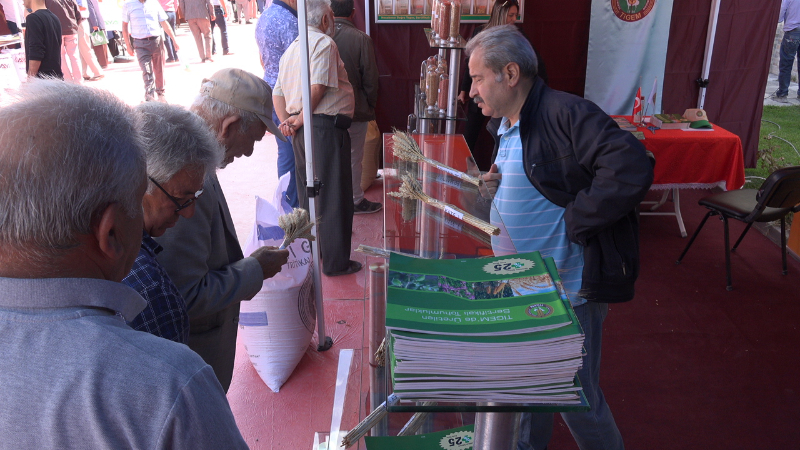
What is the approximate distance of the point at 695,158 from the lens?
447 centimetres

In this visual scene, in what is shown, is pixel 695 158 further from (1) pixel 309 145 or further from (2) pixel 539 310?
(2) pixel 539 310

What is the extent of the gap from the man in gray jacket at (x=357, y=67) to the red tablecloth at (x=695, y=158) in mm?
2338

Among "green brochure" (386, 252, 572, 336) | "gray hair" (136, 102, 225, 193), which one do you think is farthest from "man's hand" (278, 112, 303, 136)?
"green brochure" (386, 252, 572, 336)

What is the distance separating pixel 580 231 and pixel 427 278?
1.04 metres

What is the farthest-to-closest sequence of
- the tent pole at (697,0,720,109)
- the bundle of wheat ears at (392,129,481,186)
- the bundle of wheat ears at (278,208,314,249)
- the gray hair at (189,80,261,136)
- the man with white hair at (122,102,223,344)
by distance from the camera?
the tent pole at (697,0,720,109)
the bundle of wheat ears at (392,129,481,186)
the bundle of wheat ears at (278,208,314,249)
the gray hair at (189,80,261,136)
the man with white hair at (122,102,223,344)

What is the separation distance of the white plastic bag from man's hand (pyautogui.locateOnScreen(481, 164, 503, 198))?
108cm

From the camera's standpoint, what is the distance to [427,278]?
974 mm

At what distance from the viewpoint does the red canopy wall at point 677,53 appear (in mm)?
5703

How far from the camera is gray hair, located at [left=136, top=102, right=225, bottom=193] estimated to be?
1.29 meters

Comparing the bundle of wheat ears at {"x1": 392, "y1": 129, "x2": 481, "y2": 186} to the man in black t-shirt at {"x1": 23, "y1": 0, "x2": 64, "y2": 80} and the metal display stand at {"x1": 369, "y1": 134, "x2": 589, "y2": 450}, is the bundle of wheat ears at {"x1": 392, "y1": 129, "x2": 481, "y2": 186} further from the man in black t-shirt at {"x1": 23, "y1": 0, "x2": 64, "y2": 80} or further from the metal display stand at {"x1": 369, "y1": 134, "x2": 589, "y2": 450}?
the man in black t-shirt at {"x1": 23, "y1": 0, "x2": 64, "y2": 80}

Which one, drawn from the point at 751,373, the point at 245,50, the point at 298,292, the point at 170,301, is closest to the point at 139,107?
the point at 170,301

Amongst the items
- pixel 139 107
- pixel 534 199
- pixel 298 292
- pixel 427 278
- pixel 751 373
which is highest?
pixel 139 107

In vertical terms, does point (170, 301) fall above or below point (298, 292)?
above

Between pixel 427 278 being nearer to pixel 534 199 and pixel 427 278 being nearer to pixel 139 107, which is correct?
pixel 139 107
